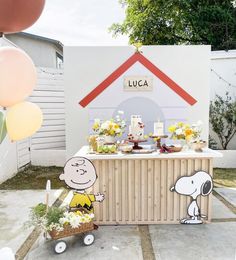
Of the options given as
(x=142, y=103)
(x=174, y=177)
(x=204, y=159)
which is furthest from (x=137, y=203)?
(x=142, y=103)

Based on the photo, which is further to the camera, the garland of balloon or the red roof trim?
the red roof trim

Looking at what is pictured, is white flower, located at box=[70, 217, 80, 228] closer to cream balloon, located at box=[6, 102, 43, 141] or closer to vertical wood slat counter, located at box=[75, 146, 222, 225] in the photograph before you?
vertical wood slat counter, located at box=[75, 146, 222, 225]

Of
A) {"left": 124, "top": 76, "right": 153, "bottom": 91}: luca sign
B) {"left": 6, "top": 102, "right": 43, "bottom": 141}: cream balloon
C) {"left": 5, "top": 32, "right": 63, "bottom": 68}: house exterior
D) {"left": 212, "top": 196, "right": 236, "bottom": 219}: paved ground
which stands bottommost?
{"left": 212, "top": 196, "right": 236, "bottom": 219}: paved ground

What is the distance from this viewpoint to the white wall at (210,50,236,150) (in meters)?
7.32

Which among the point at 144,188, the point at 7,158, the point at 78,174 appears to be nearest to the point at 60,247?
the point at 78,174

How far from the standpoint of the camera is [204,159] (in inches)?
139

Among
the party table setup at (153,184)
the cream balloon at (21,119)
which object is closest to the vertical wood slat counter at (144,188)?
the party table setup at (153,184)

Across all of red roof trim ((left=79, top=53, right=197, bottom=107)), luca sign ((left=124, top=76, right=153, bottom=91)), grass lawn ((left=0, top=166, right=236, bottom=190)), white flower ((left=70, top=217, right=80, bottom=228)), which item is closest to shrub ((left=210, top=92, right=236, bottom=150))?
grass lawn ((left=0, top=166, right=236, bottom=190))

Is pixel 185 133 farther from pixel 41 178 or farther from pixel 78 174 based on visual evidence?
pixel 41 178

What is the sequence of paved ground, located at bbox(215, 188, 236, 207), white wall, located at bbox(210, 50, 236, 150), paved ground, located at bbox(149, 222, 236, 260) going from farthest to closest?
white wall, located at bbox(210, 50, 236, 150), paved ground, located at bbox(215, 188, 236, 207), paved ground, located at bbox(149, 222, 236, 260)

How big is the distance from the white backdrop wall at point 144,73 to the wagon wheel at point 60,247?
111 inches

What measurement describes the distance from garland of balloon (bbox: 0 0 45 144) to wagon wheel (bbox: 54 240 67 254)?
4.05ft

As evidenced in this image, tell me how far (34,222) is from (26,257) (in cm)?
33

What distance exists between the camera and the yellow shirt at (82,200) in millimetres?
3416
